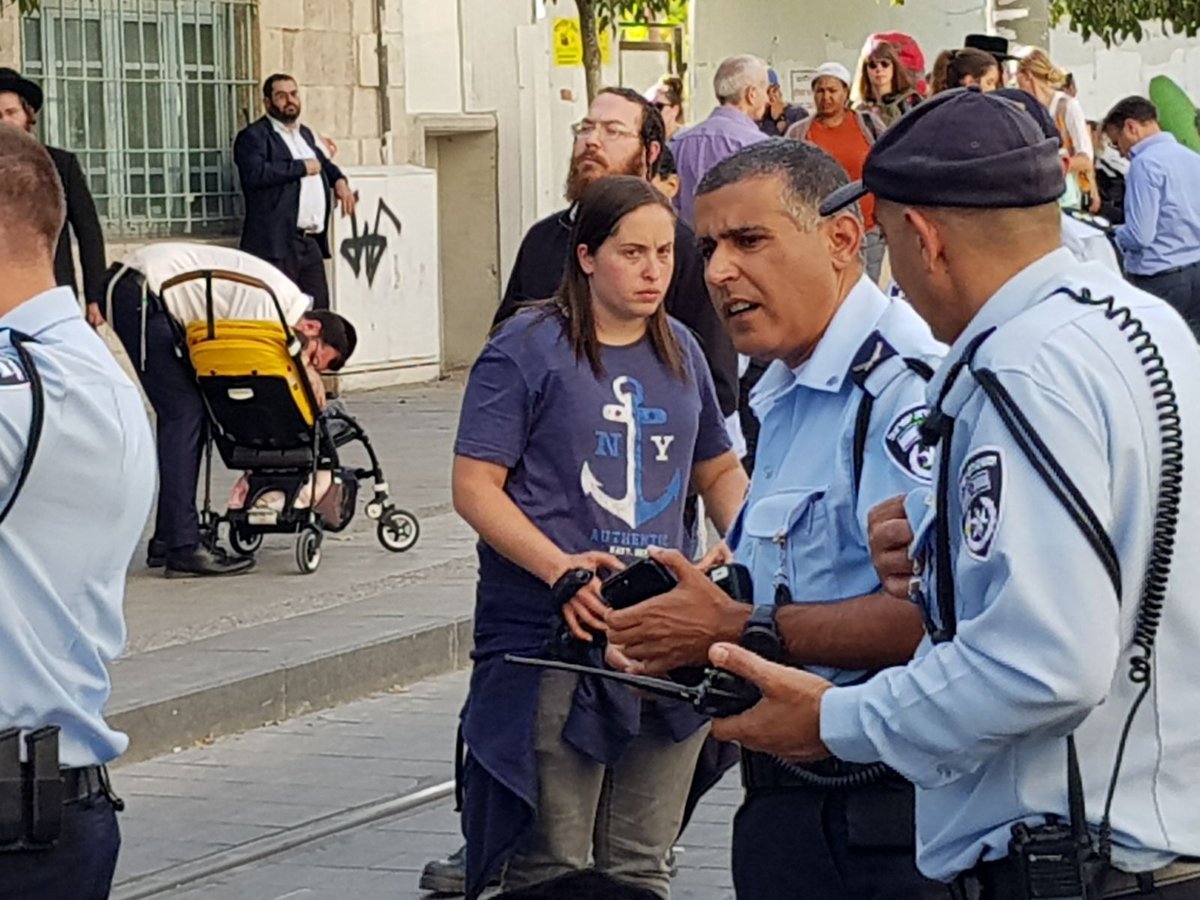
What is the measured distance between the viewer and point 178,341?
10.8 m

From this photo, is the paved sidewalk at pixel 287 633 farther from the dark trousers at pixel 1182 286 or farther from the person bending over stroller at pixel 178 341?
the dark trousers at pixel 1182 286

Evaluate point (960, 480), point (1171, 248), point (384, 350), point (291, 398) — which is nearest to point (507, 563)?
point (960, 480)

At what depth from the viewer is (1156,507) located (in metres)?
2.77

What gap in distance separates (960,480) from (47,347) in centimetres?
155

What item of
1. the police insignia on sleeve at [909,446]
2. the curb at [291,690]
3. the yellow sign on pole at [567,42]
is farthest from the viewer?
the yellow sign on pole at [567,42]

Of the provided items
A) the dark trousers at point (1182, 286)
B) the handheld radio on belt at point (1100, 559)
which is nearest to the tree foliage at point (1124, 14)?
the dark trousers at point (1182, 286)

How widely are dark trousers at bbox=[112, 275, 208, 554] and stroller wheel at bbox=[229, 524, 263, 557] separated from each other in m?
0.20

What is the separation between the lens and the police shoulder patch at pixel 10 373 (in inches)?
143

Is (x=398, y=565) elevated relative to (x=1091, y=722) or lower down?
lower down

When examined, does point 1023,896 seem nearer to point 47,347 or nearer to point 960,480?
point 960,480

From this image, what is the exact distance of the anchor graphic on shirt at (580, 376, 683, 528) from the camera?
17.3 feet

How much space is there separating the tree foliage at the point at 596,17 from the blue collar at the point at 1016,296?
631 inches

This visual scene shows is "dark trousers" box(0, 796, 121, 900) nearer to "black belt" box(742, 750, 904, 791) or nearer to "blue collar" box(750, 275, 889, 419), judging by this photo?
"black belt" box(742, 750, 904, 791)

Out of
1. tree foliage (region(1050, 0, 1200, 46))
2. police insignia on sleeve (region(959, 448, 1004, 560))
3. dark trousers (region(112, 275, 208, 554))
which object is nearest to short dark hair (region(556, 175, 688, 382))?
police insignia on sleeve (region(959, 448, 1004, 560))
